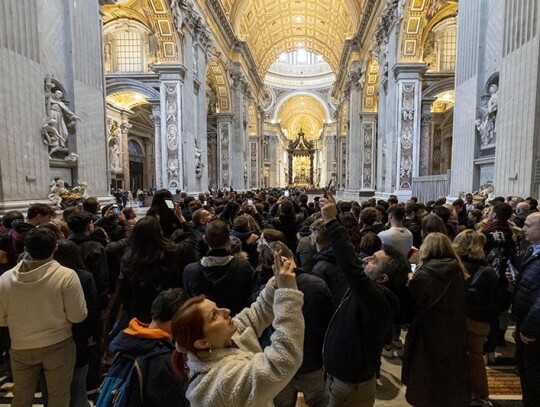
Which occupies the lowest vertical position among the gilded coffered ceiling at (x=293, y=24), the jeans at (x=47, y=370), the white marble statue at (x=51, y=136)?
the jeans at (x=47, y=370)

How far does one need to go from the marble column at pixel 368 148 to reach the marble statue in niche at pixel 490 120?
13358mm

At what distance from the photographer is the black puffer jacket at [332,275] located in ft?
8.89

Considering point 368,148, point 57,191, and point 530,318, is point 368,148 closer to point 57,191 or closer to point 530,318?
point 57,191

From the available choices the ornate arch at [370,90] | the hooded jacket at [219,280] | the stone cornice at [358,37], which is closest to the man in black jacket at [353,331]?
the hooded jacket at [219,280]

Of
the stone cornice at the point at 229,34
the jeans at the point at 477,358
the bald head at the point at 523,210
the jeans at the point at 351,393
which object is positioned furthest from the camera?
the stone cornice at the point at 229,34

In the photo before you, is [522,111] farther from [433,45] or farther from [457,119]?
[433,45]

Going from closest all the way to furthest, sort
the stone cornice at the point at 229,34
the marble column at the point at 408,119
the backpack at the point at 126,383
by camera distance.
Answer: the backpack at the point at 126,383, the marble column at the point at 408,119, the stone cornice at the point at 229,34

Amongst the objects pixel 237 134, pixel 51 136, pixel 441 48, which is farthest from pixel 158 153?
pixel 441 48

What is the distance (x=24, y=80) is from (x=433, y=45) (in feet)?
59.8

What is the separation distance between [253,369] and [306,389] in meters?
1.31

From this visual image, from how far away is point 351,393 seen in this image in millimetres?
2049

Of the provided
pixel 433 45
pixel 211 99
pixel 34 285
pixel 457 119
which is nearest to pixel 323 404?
pixel 34 285

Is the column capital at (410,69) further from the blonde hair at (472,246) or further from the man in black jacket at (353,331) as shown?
the man in black jacket at (353,331)

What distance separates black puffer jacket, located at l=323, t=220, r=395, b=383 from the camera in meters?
1.81
